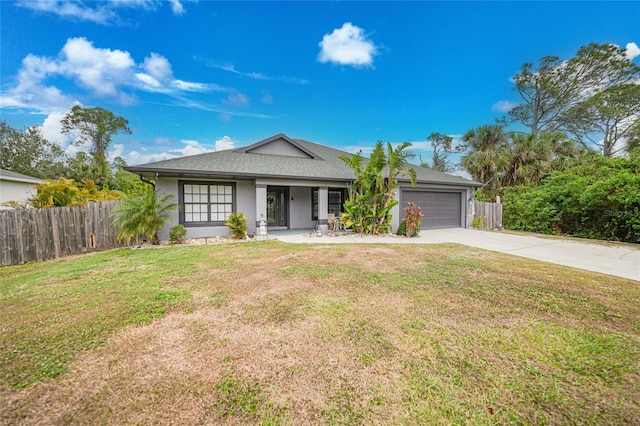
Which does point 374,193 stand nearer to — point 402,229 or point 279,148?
point 402,229

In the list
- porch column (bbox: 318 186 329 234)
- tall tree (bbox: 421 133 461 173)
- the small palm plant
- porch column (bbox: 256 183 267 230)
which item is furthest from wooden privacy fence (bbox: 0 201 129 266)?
tall tree (bbox: 421 133 461 173)

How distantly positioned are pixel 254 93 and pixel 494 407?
2025cm

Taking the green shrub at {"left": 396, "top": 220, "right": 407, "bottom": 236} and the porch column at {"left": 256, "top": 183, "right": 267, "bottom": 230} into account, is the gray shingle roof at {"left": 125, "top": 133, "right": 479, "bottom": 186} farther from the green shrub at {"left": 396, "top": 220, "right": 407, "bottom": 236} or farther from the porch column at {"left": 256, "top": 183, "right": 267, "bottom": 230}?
the green shrub at {"left": 396, "top": 220, "right": 407, "bottom": 236}

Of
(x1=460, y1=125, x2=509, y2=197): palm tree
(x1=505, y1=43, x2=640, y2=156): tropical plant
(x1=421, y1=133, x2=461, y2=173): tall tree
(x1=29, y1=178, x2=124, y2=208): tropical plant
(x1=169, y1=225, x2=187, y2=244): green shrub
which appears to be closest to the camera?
(x1=29, y1=178, x2=124, y2=208): tropical plant

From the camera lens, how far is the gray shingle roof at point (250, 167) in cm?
928

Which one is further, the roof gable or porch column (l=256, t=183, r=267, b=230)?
the roof gable

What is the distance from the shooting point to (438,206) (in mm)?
13461

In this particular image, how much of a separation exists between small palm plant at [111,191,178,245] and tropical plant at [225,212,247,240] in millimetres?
2167

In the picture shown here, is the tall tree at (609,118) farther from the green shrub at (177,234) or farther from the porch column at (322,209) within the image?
the green shrub at (177,234)

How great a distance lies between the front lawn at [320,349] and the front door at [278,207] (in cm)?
796

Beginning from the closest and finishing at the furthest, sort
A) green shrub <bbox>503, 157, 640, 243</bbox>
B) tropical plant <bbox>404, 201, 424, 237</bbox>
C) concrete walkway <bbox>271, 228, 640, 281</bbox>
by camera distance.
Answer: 1. concrete walkway <bbox>271, 228, 640, 281</bbox>
2. green shrub <bbox>503, 157, 640, 243</bbox>
3. tropical plant <bbox>404, 201, 424, 237</bbox>

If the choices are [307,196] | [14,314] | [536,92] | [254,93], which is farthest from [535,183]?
[14,314]

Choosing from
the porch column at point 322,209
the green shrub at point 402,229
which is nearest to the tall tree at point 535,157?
the green shrub at point 402,229

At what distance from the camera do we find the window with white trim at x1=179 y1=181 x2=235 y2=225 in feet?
33.3
